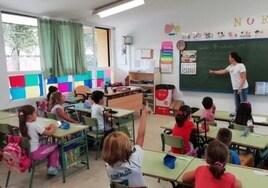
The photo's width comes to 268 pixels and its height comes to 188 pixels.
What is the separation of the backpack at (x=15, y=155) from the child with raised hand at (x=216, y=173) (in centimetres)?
216

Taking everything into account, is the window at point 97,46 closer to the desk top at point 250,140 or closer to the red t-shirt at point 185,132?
the red t-shirt at point 185,132

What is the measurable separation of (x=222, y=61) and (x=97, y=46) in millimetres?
3488

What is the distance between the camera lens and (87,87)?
665 centimetres

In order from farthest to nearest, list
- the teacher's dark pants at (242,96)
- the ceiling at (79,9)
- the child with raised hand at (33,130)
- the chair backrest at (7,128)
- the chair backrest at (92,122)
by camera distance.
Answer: the teacher's dark pants at (242,96) < the ceiling at (79,9) < the chair backrest at (92,122) < the chair backrest at (7,128) < the child with raised hand at (33,130)

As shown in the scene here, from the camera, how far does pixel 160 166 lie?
220 cm

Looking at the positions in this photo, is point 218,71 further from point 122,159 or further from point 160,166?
point 122,159

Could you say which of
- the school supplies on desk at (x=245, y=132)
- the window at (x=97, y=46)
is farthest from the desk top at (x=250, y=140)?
the window at (x=97, y=46)

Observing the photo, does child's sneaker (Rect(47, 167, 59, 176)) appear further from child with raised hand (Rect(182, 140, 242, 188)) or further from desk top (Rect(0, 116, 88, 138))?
child with raised hand (Rect(182, 140, 242, 188))

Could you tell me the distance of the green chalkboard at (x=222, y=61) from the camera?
18.8 ft

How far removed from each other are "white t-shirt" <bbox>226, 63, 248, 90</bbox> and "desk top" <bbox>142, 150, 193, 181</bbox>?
3.79 m

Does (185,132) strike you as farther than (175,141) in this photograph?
Yes

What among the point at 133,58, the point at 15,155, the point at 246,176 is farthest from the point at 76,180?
the point at 133,58

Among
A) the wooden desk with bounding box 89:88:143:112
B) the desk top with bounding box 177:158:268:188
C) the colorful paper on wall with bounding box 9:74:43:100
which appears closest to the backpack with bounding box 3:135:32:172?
the desk top with bounding box 177:158:268:188

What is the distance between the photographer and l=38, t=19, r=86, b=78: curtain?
18.1 ft
